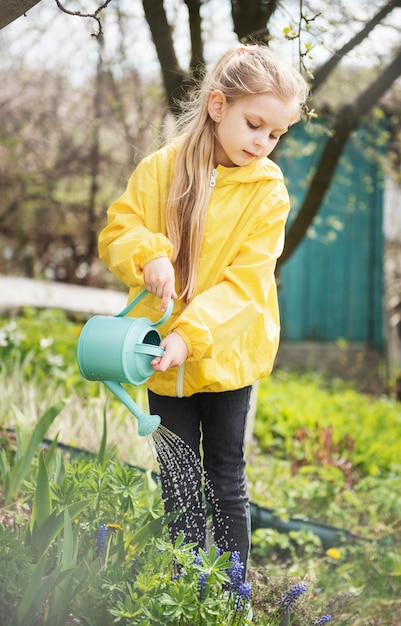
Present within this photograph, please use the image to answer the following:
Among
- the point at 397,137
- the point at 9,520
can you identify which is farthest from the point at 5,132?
the point at 9,520

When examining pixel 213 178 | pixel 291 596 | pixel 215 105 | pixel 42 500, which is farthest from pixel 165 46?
pixel 291 596

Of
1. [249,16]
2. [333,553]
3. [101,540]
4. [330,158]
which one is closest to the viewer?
[101,540]

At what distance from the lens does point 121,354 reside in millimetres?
1753

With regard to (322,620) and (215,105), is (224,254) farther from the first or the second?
(322,620)

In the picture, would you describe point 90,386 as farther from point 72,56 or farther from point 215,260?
point 72,56

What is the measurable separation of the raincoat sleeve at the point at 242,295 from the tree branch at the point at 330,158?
5.22 ft

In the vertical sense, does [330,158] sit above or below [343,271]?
above

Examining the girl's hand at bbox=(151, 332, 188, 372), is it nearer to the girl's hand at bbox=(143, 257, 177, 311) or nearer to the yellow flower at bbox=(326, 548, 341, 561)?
the girl's hand at bbox=(143, 257, 177, 311)

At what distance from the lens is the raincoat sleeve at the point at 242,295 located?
180cm

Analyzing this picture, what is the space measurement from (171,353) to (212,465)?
0.51 metres

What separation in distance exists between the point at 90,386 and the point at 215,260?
6.58 feet

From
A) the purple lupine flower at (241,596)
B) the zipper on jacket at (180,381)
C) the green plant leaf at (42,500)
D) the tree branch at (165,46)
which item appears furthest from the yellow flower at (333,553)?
the tree branch at (165,46)

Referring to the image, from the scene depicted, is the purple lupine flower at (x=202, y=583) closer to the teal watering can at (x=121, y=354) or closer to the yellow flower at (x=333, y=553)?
the teal watering can at (x=121, y=354)

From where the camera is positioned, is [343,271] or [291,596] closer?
[291,596]
